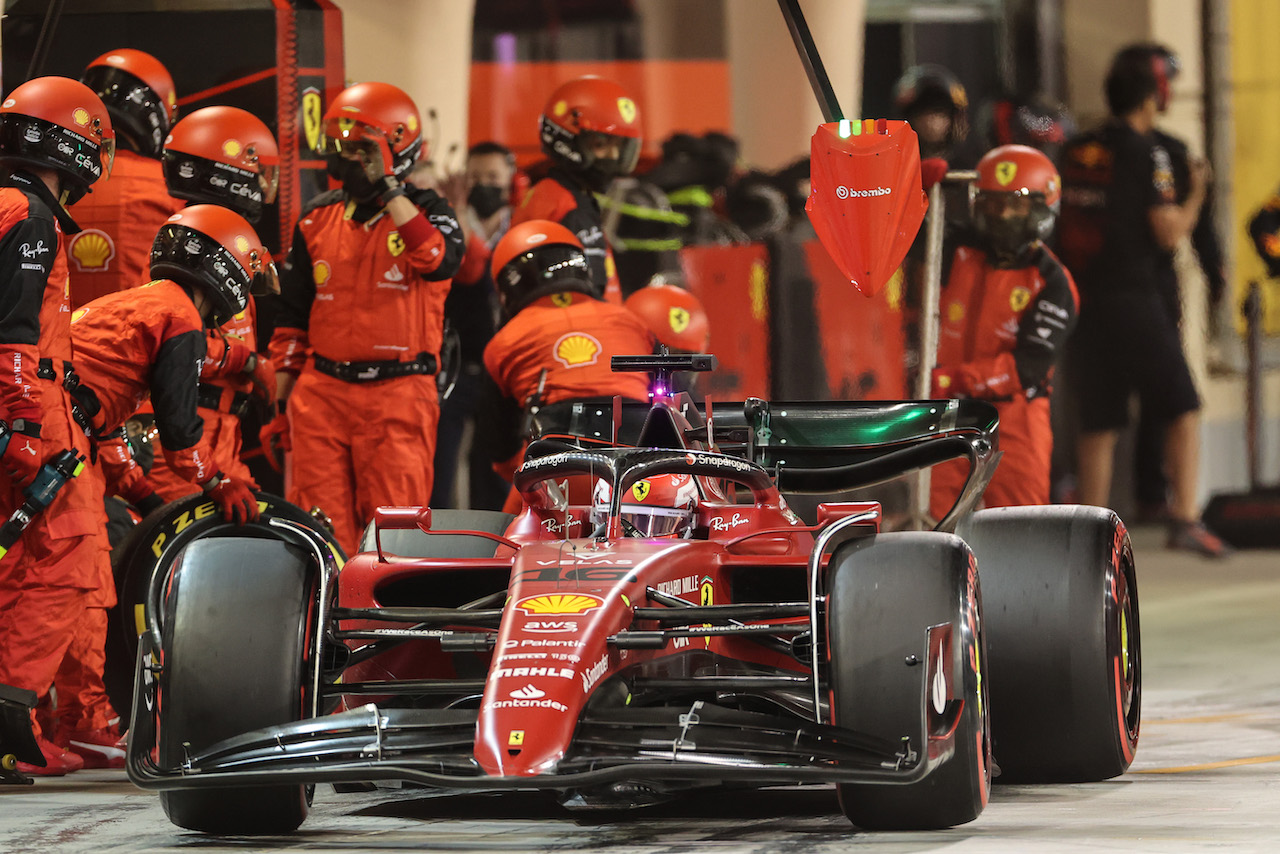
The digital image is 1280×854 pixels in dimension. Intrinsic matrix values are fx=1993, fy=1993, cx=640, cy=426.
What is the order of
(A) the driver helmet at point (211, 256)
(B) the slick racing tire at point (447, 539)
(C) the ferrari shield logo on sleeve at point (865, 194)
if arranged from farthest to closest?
(A) the driver helmet at point (211, 256), (C) the ferrari shield logo on sleeve at point (865, 194), (B) the slick racing tire at point (447, 539)

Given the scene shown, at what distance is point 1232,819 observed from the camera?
4.87m

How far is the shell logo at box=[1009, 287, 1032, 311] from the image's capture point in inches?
399

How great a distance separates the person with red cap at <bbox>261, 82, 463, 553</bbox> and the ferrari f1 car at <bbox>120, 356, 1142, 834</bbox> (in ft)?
7.06

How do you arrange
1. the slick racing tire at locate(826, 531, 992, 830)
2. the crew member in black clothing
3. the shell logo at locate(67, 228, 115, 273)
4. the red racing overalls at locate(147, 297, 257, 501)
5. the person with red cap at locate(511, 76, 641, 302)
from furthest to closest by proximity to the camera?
the crew member in black clothing
the person with red cap at locate(511, 76, 641, 302)
the shell logo at locate(67, 228, 115, 273)
the red racing overalls at locate(147, 297, 257, 501)
the slick racing tire at locate(826, 531, 992, 830)

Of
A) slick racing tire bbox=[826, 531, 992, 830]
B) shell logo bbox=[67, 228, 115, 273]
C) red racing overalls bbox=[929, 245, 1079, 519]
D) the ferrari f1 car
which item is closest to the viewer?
the ferrari f1 car

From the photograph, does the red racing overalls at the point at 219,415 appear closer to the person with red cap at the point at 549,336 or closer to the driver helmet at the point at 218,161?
the driver helmet at the point at 218,161

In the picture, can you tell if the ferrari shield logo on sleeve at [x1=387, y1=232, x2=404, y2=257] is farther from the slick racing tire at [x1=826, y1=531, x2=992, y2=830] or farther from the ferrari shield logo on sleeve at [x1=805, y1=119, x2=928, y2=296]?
the slick racing tire at [x1=826, y1=531, x2=992, y2=830]

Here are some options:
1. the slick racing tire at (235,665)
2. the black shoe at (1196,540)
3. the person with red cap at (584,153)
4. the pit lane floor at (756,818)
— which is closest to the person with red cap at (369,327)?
the person with red cap at (584,153)

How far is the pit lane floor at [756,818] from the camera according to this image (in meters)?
4.60

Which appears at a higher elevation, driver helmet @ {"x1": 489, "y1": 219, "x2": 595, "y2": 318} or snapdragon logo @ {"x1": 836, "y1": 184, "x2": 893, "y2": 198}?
snapdragon logo @ {"x1": 836, "y1": 184, "x2": 893, "y2": 198}

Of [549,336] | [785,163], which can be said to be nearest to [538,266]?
[549,336]

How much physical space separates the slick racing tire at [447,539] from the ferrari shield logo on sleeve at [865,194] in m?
1.42

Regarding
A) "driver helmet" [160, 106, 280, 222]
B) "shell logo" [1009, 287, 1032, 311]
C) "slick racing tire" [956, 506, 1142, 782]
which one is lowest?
"slick racing tire" [956, 506, 1142, 782]

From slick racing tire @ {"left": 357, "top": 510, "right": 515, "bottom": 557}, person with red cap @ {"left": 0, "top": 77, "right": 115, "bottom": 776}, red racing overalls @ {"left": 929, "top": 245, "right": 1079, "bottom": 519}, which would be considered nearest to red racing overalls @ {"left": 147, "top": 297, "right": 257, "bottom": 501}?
person with red cap @ {"left": 0, "top": 77, "right": 115, "bottom": 776}
